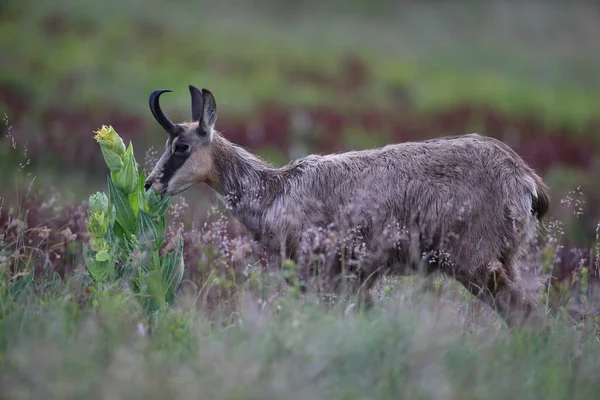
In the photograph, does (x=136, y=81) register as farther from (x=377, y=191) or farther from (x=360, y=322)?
(x=360, y=322)

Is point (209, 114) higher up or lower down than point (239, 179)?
higher up

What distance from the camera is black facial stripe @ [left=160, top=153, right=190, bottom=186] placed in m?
8.02

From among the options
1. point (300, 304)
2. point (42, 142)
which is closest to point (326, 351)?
point (300, 304)

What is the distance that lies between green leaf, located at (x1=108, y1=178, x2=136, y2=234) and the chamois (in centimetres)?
70

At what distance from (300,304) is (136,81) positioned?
1846 cm

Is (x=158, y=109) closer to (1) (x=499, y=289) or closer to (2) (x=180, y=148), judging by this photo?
(2) (x=180, y=148)

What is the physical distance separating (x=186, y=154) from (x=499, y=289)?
304 centimetres

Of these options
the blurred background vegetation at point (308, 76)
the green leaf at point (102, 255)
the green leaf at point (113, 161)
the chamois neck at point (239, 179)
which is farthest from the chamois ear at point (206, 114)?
the blurred background vegetation at point (308, 76)

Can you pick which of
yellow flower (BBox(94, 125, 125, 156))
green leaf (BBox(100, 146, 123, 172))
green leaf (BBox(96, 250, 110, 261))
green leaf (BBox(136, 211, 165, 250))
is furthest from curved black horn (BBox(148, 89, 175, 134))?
green leaf (BBox(96, 250, 110, 261))

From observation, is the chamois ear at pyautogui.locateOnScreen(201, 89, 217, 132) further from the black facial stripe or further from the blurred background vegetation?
the blurred background vegetation

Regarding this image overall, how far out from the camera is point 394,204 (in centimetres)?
802

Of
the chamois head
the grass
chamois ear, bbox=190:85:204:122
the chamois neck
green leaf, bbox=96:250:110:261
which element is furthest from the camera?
chamois ear, bbox=190:85:204:122

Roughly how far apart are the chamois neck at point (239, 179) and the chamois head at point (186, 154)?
4.3 inches

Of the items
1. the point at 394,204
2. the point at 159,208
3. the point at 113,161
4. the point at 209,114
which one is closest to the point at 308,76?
the point at 209,114
